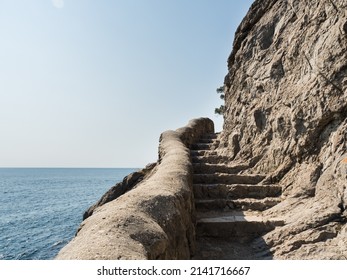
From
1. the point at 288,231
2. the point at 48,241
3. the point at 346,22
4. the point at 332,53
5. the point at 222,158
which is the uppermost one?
the point at 346,22

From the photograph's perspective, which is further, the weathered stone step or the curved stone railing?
the weathered stone step

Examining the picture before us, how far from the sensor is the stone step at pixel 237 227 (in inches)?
262

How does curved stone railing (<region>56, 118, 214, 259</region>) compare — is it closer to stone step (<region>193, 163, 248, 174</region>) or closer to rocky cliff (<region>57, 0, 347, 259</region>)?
rocky cliff (<region>57, 0, 347, 259</region>)

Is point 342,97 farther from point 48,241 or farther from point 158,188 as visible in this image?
point 48,241

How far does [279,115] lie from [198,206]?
351 centimetres

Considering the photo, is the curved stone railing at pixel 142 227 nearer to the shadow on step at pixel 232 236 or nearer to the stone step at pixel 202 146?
the shadow on step at pixel 232 236

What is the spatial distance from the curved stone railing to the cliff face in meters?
2.11

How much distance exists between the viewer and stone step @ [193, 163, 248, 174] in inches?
381

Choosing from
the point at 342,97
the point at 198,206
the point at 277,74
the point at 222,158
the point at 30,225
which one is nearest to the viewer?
the point at 342,97

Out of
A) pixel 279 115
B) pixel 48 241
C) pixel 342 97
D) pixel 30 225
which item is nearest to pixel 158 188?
pixel 342 97

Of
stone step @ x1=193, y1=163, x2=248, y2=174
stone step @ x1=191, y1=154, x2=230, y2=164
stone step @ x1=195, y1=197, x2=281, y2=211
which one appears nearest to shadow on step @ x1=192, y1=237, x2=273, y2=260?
stone step @ x1=195, y1=197, x2=281, y2=211

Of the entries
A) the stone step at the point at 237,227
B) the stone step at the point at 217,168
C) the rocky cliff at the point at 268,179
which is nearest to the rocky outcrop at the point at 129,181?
the rocky cliff at the point at 268,179

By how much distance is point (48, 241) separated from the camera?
22922 millimetres

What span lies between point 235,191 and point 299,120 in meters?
2.54
